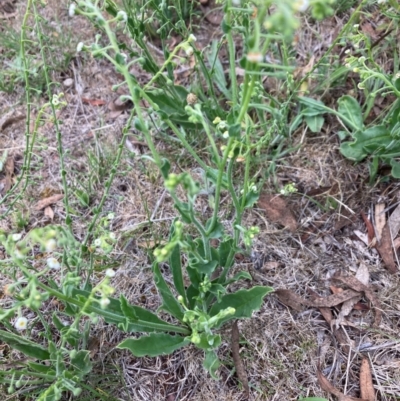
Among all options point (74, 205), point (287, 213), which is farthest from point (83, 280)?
point (287, 213)

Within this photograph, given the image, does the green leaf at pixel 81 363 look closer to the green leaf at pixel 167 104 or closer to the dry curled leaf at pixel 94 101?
the green leaf at pixel 167 104

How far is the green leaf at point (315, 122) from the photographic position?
96.1 inches

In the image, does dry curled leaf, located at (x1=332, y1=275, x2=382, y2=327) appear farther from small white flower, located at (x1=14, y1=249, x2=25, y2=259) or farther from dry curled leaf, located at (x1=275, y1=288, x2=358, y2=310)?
small white flower, located at (x1=14, y1=249, x2=25, y2=259)

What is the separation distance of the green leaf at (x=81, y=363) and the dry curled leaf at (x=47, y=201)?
3.09ft

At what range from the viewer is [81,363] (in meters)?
1.83

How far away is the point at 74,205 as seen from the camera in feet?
8.08

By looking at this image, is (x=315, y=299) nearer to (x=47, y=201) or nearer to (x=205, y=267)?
(x=205, y=267)

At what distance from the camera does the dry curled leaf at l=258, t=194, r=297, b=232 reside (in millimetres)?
2324

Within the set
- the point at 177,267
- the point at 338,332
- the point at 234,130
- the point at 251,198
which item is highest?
the point at 234,130

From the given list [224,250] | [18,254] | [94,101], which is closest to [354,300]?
[224,250]

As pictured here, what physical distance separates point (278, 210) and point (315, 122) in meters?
0.53

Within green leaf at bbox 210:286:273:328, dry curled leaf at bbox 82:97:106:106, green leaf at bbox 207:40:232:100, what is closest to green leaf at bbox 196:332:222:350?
green leaf at bbox 210:286:273:328

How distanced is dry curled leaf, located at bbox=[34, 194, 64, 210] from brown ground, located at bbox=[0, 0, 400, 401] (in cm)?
3

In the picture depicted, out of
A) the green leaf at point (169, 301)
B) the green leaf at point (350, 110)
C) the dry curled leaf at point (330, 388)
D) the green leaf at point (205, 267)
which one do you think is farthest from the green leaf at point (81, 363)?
the green leaf at point (350, 110)
